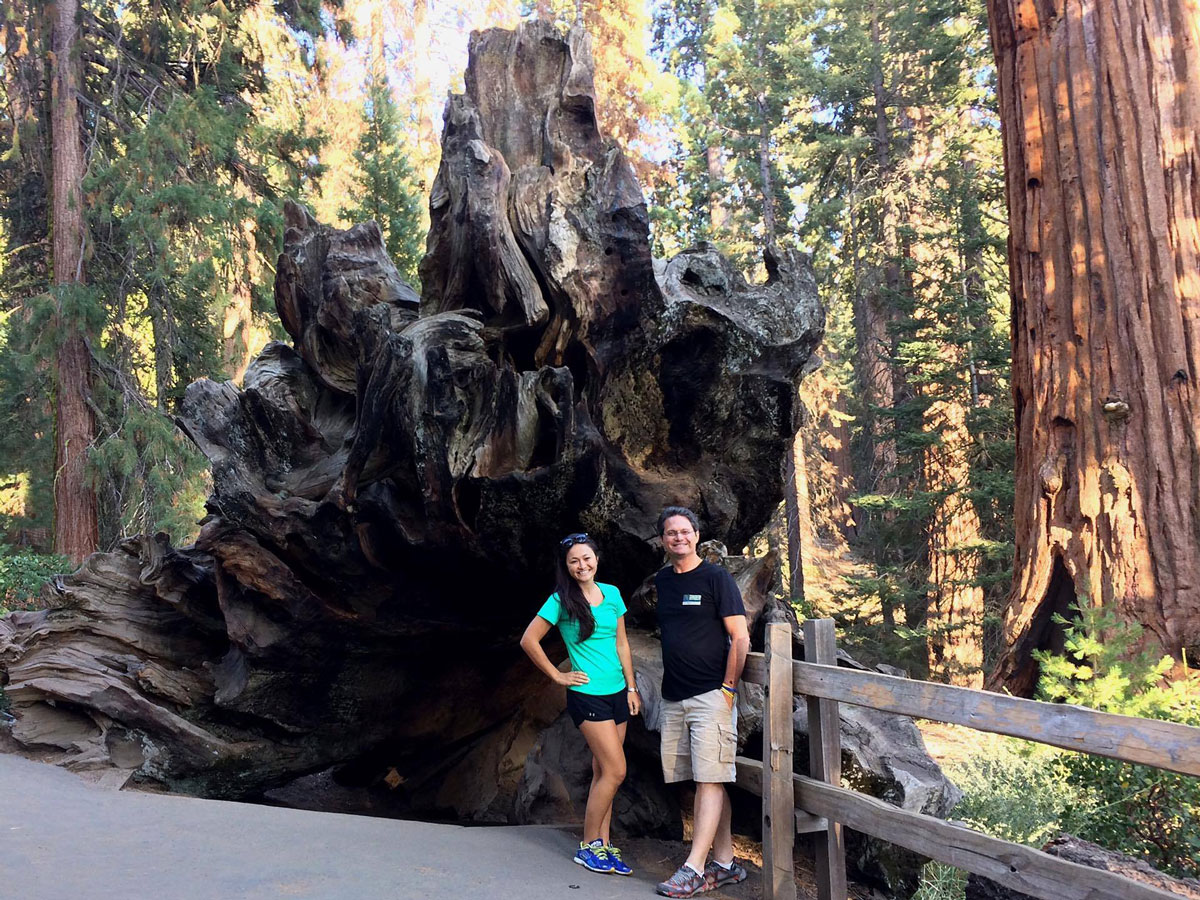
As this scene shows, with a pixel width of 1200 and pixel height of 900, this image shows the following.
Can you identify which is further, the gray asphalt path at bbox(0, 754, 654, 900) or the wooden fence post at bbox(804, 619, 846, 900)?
the wooden fence post at bbox(804, 619, 846, 900)

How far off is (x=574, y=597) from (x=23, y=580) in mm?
10982

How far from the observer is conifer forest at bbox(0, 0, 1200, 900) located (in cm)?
740

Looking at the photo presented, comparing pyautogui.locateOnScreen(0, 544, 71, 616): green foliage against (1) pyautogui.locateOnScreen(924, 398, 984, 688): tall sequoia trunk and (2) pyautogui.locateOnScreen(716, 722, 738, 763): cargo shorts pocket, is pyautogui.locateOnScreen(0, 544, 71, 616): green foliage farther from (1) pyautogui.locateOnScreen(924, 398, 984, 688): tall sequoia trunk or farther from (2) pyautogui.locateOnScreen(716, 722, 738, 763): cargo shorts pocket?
(1) pyautogui.locateOnScreen(924, 398, 984, 688): tall sequoia trunk

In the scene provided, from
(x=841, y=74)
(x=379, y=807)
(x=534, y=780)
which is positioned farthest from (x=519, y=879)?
(x=841, y=74)

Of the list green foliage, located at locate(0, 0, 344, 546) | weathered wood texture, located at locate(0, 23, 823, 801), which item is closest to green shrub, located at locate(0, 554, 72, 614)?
green foliage, located at locate(0, 0, 344, 546)

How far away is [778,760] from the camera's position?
509 cm

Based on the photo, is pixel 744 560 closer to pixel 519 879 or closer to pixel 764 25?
pixel 519 879

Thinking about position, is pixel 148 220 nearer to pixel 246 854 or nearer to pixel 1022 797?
pixel 246 854

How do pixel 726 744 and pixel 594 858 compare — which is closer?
pixel 726 744

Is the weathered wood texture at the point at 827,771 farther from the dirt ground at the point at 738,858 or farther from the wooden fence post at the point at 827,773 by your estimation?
A: the dirt ground at the point at 738,858

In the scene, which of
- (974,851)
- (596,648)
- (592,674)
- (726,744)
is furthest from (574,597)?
(974,851)

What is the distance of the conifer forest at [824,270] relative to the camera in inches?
291

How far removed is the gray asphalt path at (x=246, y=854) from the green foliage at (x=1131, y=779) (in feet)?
8.06

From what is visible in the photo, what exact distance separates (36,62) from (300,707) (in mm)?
14066
